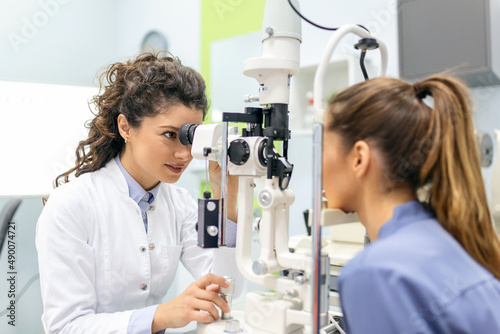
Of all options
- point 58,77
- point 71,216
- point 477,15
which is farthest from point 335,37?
point 58,77

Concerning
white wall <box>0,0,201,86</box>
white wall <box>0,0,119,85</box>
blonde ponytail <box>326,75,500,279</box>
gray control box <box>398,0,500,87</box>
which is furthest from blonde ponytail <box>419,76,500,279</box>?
white wall <box>0,0,119,85</box>

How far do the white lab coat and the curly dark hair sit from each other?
7cm

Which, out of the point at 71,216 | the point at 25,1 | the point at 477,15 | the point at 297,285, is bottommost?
the point at 297,285

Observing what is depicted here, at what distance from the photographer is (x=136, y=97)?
53.1 inches

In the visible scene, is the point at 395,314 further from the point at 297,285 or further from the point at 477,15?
the point at 477,15

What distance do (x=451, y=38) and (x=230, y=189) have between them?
53.6 inches

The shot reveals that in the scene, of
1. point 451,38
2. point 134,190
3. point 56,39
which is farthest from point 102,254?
point 56,39

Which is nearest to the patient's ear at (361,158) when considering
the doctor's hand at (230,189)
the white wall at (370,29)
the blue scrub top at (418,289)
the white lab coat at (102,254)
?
the blue scrub top at (418,289)

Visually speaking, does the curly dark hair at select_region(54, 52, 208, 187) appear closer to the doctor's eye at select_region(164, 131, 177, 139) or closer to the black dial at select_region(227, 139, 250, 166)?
the doctor's eye at select_region(164, 131, 177, 139)

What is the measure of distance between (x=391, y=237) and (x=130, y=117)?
0.94 meters

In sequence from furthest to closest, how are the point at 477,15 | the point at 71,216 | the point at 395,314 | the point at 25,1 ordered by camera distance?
the point at 25,1 → the point at 477,15 → the point at 71,216 → the point at 395,314

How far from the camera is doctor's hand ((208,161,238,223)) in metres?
1.20

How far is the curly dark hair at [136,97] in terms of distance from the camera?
4.36ft

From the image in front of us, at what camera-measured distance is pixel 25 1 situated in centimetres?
320
